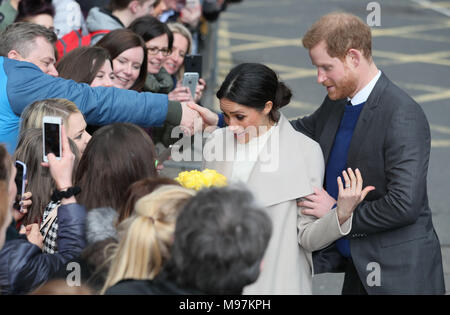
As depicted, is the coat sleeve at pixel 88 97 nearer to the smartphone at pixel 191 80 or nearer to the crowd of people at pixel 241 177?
the crowd of people at pixel 241 177

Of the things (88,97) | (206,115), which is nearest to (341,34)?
(206,115)

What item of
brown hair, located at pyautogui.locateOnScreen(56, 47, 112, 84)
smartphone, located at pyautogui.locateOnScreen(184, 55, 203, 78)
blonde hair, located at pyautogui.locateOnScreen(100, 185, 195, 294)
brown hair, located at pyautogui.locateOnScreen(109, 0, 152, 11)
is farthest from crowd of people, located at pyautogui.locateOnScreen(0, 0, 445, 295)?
brown hair, located at pyautogui.locateOnScreen(109, 0, 152, 11)

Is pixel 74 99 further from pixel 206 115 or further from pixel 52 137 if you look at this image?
pixel 206 115

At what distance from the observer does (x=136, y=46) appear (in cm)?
445

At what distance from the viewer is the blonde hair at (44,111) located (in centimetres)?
327

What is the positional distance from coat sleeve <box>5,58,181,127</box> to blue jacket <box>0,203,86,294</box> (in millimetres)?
847

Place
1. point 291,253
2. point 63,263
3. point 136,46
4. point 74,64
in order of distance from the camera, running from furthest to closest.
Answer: point 136,46, point 74,64, point 291,253, point 63,263

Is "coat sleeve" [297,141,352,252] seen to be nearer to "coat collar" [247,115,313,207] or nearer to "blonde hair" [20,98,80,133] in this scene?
"coat collar" [247,115,313,207]

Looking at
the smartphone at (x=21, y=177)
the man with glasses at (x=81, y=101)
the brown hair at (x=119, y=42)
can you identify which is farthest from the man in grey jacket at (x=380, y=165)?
the brown hair at (x=119, y=42)

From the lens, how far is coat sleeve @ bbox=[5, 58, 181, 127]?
11.4 feet

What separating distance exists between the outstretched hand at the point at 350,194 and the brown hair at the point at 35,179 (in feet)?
4.01

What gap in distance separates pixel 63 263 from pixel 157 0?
3.99 meters
